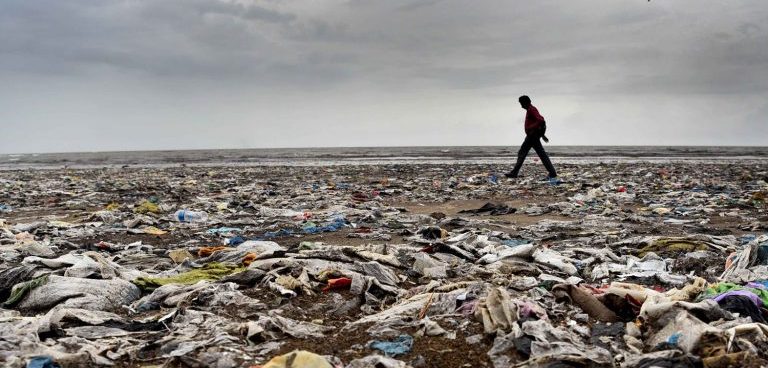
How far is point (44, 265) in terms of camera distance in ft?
17.5

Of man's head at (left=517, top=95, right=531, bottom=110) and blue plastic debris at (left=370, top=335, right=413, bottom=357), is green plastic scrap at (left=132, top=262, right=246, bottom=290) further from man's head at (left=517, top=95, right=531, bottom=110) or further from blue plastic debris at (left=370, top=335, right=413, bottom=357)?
man's head at (left=517, top=95, right=531, bottom=110)

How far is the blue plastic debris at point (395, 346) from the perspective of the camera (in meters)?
3.52

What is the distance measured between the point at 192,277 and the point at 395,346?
236 centimetres

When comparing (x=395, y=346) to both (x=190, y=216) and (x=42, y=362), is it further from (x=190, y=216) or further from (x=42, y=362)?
(x=190, y=216)

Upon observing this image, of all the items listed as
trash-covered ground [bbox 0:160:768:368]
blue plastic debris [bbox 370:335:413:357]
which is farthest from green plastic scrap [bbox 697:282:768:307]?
blue plastic debris [bbox 370:335:413:357]

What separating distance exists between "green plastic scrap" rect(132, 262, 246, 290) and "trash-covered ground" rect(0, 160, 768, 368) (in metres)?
0.02

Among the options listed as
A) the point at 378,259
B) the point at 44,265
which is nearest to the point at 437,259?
the point at 378,259

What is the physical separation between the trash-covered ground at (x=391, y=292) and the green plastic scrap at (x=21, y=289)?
0.05 feet

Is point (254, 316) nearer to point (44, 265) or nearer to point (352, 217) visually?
point (44, 265)

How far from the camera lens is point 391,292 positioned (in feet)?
15.8

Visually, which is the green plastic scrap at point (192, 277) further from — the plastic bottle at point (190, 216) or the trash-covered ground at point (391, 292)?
the plastic bottle at point (190, 216)

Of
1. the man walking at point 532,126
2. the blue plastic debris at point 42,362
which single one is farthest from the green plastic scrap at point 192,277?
the man walking at point 532,126

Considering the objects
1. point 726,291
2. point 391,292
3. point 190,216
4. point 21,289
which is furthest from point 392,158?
point 726,291

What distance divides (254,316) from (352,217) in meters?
5.30
